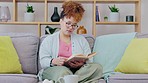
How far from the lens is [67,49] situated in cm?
242

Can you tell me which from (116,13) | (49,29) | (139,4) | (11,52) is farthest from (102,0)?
(11,52)

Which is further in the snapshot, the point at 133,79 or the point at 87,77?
the point at 87,77

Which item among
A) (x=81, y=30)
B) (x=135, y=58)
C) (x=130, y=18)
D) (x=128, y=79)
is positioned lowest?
(x=128, y=79)

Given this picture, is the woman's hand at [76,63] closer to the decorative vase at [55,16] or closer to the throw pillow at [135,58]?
the throw pillow at [135,58]

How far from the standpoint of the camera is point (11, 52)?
230cm

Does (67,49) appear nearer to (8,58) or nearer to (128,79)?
(8,58)

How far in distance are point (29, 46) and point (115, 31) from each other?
176 centimetres

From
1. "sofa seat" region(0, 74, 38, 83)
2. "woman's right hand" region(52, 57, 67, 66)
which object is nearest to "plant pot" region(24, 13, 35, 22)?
"woman's right hand" region(52, 57, 67, 66)

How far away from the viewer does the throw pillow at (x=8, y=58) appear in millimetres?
2174

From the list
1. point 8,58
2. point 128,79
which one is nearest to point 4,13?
point 8,58

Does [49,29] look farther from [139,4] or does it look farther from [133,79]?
[133,79]

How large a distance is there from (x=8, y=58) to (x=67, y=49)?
52cm

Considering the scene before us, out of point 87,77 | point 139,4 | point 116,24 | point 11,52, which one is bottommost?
point 87,77

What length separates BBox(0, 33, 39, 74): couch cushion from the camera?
2.44 m
